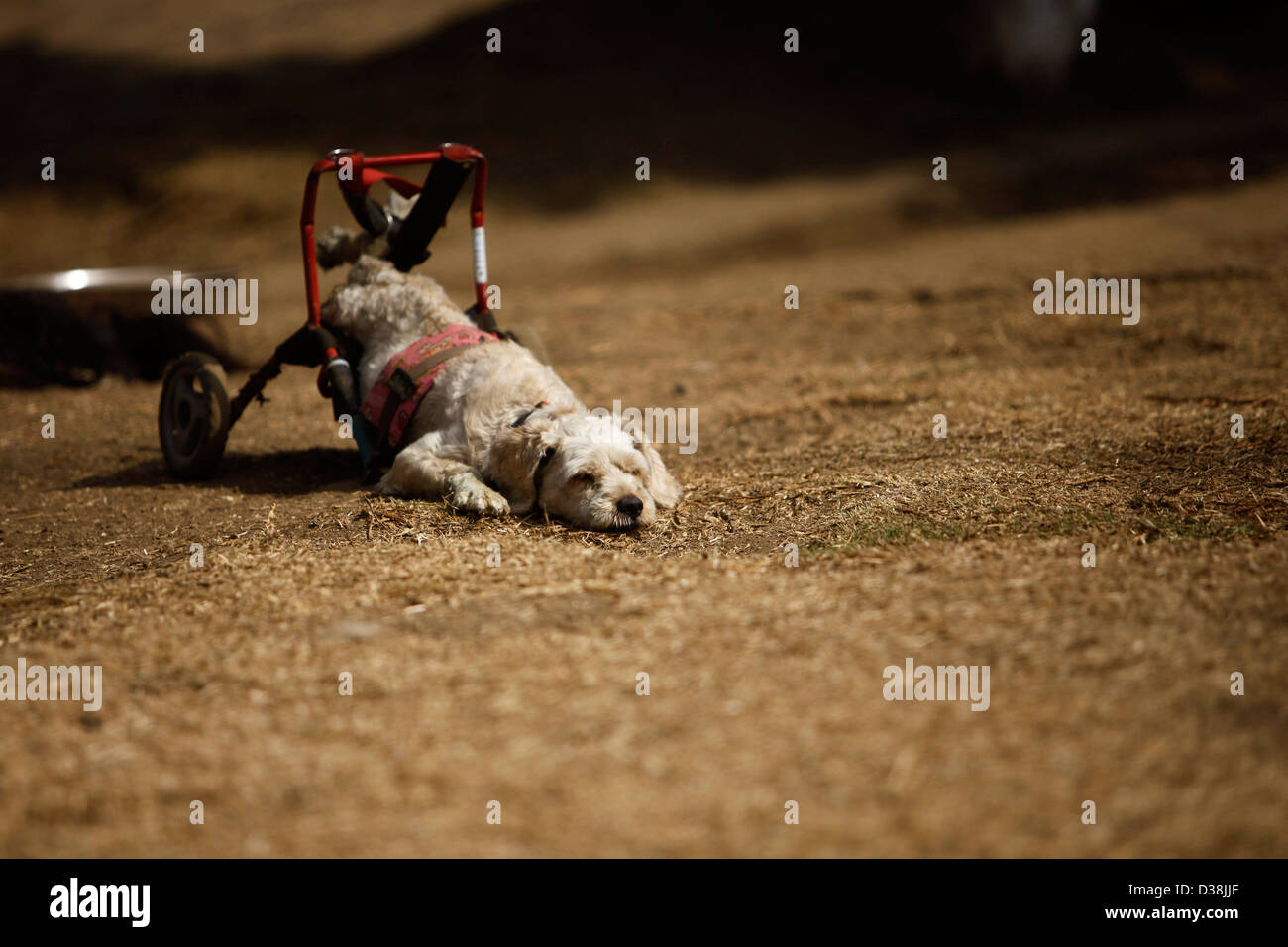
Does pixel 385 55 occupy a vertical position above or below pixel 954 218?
above

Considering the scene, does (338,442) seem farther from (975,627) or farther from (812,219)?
(812,219)

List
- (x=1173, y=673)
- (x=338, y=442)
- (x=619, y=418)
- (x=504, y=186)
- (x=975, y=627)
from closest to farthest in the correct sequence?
(x=1173, y=673) < (x=975, y=627) < (x=619, y=418) < (x=338, y=442) < (x=504, y=186)

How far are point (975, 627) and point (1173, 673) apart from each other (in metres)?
0.65

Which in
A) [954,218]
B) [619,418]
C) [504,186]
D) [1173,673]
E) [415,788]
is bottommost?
[415,788]

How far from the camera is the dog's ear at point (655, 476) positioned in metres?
5.53

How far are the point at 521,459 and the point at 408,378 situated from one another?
99 centimetres

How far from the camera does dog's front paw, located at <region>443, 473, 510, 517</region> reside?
538 centimetres

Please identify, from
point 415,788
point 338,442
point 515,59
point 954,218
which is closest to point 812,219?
point 954,218

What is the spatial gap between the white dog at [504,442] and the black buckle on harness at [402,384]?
100 millimetres

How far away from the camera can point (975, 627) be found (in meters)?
3.71
